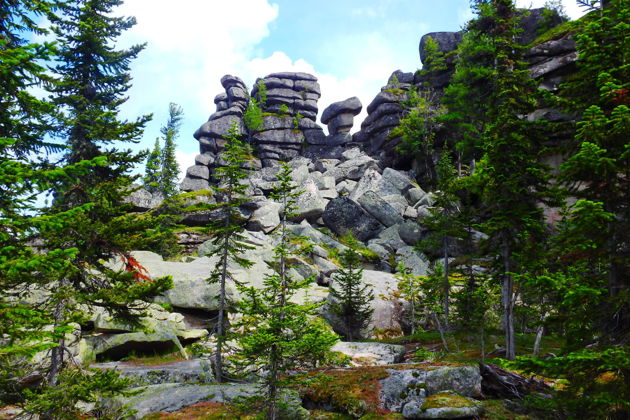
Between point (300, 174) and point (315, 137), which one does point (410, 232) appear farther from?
point (315, 137)

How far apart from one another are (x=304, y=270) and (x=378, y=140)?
132 feet

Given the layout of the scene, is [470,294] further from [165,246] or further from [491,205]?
[165,246]

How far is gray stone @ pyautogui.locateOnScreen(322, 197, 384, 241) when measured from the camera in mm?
47594

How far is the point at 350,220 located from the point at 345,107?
129 feet

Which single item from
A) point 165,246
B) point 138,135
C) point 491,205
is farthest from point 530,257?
point 165,246

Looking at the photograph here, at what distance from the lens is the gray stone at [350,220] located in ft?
156

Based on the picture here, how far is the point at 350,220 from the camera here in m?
48.5

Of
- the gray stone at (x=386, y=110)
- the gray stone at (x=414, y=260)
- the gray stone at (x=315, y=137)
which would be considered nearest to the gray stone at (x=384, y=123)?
the gray stone at (x=386, y=110)

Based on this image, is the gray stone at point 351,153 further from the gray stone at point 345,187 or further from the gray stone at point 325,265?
the gray stone at point 325,265

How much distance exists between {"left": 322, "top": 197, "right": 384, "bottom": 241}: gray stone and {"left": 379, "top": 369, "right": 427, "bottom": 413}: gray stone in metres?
33.4

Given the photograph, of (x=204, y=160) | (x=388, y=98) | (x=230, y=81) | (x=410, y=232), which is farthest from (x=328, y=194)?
(x=230, y=81)

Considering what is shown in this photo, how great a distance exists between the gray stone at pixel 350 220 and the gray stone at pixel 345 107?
36.3 meters

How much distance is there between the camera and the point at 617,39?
8.99m

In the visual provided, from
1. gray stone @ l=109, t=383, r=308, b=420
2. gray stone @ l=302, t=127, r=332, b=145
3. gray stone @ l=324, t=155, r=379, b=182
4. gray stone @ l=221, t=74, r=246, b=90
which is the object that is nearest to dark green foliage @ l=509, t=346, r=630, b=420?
gray stone @ l=109, t=383, r=308, b=420
